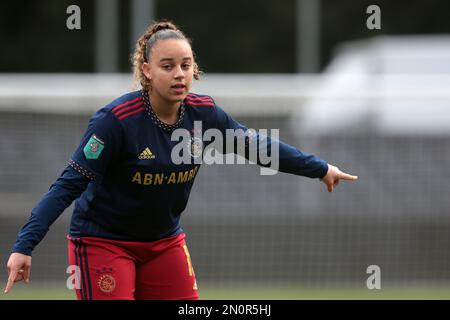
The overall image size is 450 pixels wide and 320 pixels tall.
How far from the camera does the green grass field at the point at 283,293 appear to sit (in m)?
9.51

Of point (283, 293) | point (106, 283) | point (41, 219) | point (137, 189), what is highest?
point (137, 189)

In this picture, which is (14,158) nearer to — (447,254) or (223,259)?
(223,259)

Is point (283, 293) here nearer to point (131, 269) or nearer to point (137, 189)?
point (131, 269)

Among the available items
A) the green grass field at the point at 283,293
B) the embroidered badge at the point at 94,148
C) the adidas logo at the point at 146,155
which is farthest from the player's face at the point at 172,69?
the green grass field at the point at 283,293

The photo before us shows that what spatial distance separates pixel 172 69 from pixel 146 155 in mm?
475

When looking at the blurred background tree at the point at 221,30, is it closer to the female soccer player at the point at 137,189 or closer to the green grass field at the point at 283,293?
the green grass field at the point at 283,293

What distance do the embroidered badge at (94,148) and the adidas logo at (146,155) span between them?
8.6 inches

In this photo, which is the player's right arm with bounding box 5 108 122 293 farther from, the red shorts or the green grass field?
the green grass field

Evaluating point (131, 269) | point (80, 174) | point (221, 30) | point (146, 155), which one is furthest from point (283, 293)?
point (221, 30)

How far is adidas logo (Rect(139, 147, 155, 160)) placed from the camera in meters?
5.32

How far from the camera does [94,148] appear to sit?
5215 millimetres

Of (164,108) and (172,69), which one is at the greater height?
(172,69)

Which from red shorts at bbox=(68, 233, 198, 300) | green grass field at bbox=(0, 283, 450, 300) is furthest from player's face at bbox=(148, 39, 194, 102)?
green grass field at bbox=(0, 283, 450, 300)

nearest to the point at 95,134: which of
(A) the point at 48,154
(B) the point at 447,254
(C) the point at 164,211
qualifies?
(C) the point at 164,211
